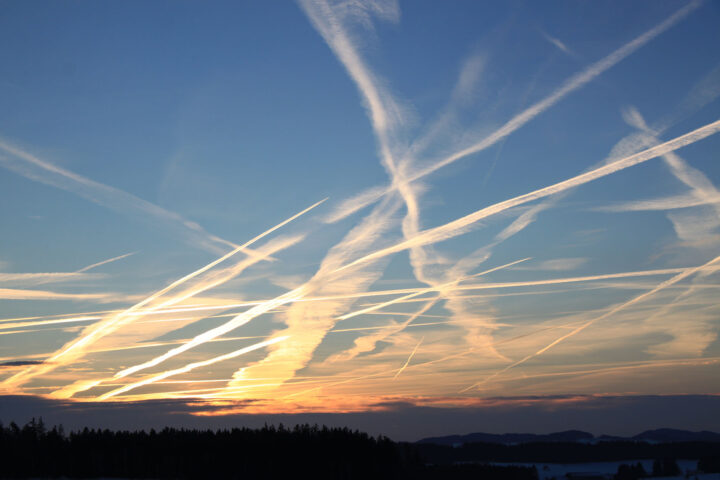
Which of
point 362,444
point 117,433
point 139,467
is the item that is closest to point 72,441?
point 117,433

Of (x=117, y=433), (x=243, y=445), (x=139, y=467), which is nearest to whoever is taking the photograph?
(x=139, y=467)

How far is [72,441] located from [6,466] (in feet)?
60.1

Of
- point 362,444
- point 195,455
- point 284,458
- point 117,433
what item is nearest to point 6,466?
point 117,433

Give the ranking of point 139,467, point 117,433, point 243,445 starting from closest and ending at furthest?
point 139,467
point 243,445
point 117,433

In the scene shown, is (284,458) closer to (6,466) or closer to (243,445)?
(243,445)

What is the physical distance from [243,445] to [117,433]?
42743 mm

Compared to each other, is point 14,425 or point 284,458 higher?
point 14,425

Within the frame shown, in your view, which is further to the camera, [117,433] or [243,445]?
[117,433]

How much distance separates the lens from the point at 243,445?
17912cm

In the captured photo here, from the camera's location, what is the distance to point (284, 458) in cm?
17038

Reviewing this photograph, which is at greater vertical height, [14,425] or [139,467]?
[14,425]

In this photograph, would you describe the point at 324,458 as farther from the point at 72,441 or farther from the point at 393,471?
the point at 72,441

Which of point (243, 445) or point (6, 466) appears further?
point (243, 445)

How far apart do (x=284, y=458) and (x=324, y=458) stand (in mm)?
10680
